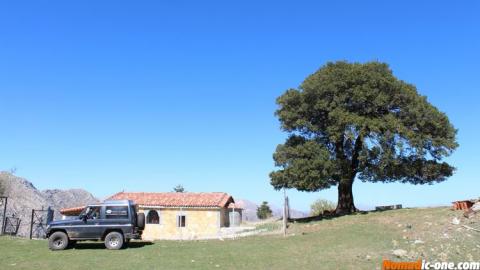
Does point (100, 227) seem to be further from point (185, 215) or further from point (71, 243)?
point (185, 215)

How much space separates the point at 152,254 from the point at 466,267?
12.7 metres

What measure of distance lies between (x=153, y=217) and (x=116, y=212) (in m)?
22.5

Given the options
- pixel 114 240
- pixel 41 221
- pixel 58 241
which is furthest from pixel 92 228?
pixel 41 221

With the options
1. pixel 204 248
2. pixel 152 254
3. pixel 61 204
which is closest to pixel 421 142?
pixel 204 248

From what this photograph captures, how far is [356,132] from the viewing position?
31.5 m

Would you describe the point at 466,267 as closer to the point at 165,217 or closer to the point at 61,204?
the point at 165,217

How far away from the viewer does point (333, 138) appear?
31.5 m

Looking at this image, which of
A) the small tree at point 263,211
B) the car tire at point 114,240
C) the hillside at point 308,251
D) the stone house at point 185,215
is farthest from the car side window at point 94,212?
the small tree at point 263,211

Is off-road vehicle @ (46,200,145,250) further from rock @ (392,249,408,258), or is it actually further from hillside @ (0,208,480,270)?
rock @ (392,249,408,258)

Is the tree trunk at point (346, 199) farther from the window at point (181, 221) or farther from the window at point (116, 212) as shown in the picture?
the window at point (116, 212)

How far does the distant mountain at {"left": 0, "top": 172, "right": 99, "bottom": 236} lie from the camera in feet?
180

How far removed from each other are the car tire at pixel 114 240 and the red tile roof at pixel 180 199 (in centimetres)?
2054

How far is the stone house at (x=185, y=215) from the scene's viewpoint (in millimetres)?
42188

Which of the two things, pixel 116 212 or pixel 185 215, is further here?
pixel 185 215
